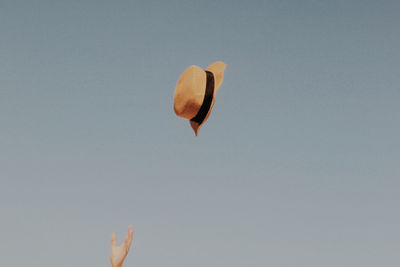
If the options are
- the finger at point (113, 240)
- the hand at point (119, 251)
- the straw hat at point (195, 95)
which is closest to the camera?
the hand at point (119, 251)

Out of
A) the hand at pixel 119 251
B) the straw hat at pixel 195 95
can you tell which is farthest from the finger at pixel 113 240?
the straw hat at pixel 195 95

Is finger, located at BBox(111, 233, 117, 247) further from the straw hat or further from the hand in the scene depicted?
the straw hat

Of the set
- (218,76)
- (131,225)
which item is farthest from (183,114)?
(131,225)

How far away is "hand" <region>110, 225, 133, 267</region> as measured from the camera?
816 centimetres

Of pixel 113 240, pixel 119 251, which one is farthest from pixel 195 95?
pixel 119 251

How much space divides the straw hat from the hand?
2371 mm

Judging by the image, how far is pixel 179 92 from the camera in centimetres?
926

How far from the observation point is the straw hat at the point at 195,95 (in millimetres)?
9023

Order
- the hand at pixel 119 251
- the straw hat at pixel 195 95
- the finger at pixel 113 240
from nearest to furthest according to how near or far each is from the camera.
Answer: the hand at pixel 119 251 < the finger at pixel 113 240 < the straw hat at pixel 195 95

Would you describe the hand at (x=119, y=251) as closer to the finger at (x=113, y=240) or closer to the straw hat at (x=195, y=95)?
the finger at (x=113, y=240)

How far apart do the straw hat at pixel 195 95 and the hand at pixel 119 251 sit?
93.4 inches

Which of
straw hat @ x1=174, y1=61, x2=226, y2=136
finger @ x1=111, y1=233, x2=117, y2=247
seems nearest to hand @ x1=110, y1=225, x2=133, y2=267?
finger @ x1=111, y1=233, x2=117, y2=247

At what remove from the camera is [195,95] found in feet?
29.5

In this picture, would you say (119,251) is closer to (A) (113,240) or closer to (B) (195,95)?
(A) (113,240)
